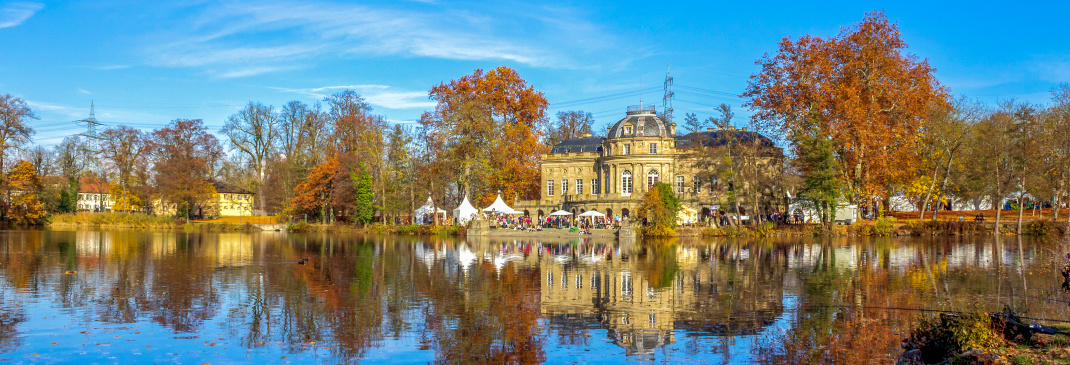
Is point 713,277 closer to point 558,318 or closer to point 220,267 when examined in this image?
point 558,318

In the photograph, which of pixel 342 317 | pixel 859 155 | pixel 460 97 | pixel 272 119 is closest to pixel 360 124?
pixel 460 97

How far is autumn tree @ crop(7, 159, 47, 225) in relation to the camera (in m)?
48.9

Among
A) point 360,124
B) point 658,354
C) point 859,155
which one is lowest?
point 658,354

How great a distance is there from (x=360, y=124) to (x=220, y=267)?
36.1 m

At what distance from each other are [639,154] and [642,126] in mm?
2221

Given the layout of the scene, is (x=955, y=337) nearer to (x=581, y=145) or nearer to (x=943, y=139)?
(x=943, y=139)

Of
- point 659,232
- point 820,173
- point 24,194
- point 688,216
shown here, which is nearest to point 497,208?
point 659,232

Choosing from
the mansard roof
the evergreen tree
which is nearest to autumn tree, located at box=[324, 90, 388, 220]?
the evergreen tree

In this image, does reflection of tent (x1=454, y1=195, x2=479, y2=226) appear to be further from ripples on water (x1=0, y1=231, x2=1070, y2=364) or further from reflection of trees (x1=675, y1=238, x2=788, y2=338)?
reflection of trees (x1=675, y1=238, x2=788, y2=338)

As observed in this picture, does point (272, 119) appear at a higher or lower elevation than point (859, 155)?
higher

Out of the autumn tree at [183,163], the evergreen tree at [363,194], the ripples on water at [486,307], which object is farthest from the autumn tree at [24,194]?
the ripples on water at [486,307]

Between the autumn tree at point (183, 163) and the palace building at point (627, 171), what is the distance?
23636 mm

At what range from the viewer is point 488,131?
51.4m

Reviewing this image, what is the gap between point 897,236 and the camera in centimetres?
4266
